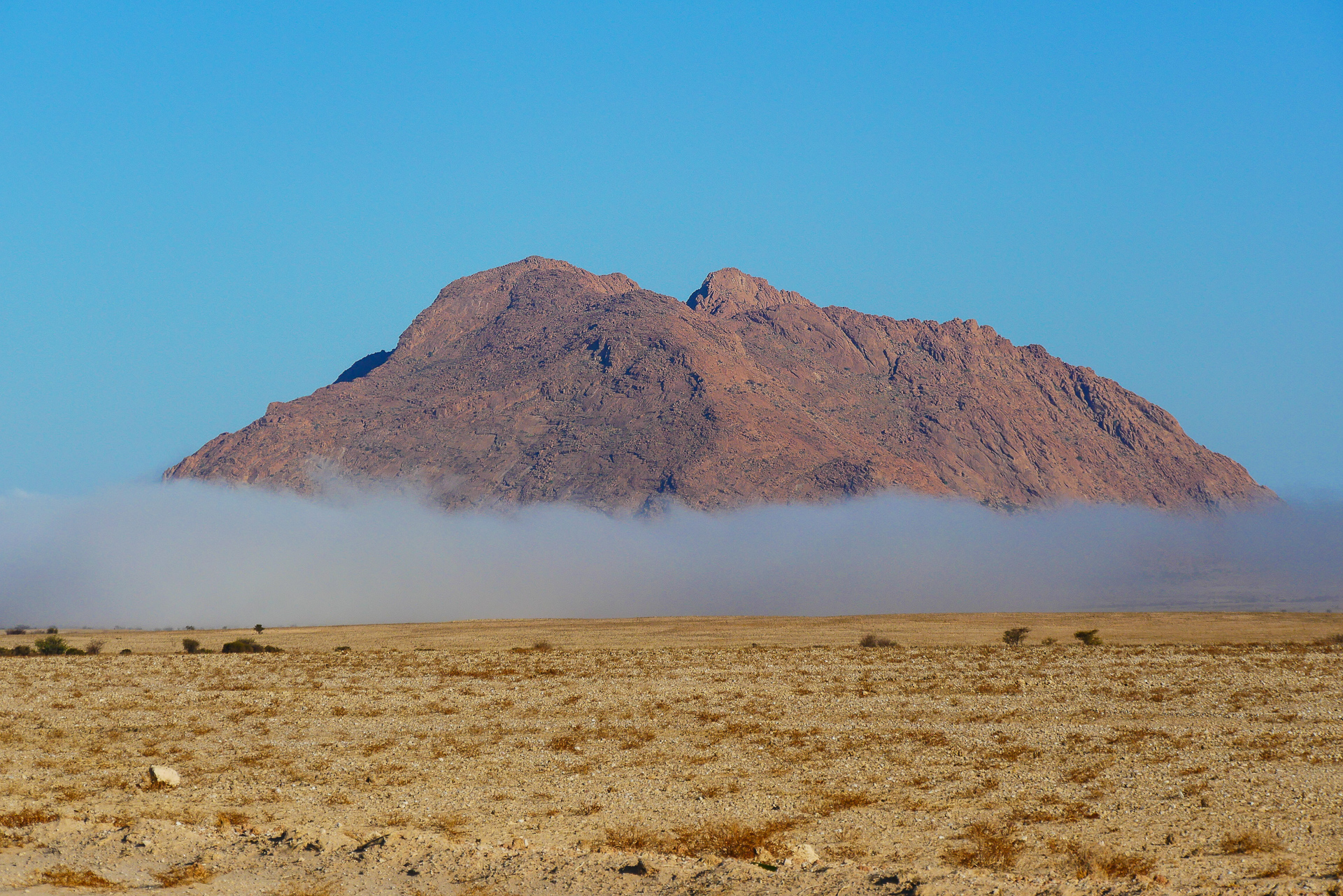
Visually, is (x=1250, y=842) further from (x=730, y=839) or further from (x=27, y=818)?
(x=27, y=818)

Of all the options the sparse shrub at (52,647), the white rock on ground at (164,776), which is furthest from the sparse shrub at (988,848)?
the sparse shrub at (52,647)

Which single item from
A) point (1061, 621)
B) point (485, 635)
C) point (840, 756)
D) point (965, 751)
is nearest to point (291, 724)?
point (840, 756)

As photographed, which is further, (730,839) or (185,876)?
(730,839)

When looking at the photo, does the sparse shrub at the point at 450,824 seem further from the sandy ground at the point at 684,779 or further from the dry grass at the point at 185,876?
the dry grass at the point at 185,876

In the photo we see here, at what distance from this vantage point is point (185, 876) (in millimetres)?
12750

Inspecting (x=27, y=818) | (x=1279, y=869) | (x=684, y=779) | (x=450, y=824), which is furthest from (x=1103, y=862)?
(x=27, y=818)

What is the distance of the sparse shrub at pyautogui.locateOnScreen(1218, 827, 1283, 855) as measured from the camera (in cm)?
1409

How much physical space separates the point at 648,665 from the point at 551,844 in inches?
1097

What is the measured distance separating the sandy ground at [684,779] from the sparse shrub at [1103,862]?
0.15ft

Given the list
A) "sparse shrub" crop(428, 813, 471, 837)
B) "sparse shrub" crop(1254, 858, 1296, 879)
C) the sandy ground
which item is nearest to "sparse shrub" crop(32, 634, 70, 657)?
the sandy ground

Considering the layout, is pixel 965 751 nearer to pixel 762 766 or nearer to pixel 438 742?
pixel 762 766

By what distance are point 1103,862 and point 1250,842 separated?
234 centimetres

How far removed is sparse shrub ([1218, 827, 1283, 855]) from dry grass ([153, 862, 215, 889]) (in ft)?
40.2

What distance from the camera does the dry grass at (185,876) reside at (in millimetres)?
12562
